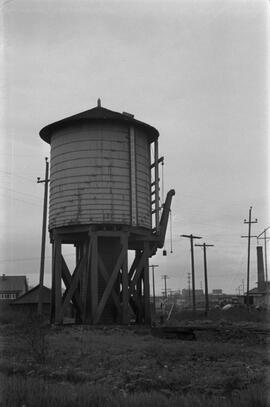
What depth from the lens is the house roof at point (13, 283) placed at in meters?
70.4

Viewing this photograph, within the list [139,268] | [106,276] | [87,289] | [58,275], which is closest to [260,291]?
[139,268]

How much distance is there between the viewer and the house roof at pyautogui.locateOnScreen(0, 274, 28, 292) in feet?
231

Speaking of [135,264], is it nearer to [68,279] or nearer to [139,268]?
[139,268]

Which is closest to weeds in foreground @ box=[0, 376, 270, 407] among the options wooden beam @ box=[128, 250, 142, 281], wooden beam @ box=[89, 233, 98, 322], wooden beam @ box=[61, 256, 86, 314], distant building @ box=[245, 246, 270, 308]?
wooden beam @ box=[89, 233, 98, 322]

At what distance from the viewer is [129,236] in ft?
78.9

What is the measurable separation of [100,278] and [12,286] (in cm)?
4937

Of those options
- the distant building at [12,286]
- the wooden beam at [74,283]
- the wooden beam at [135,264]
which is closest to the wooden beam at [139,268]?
the wooden beam at [135,264]

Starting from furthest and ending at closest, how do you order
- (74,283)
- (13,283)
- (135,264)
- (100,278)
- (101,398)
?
(13,283)
(135,264)
(100,278)
(74,283)
(101,398)

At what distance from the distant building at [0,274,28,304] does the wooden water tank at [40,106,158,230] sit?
47569 millimetres

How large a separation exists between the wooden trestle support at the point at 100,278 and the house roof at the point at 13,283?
1846 inches

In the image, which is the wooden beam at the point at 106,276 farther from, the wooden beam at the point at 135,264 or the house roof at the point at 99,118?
the house roof at the point at 99,118

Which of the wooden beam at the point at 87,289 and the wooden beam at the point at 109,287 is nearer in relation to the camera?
the wooden beam at the point at 109,287

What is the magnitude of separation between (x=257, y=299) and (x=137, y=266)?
45.1m

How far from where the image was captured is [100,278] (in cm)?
2458
